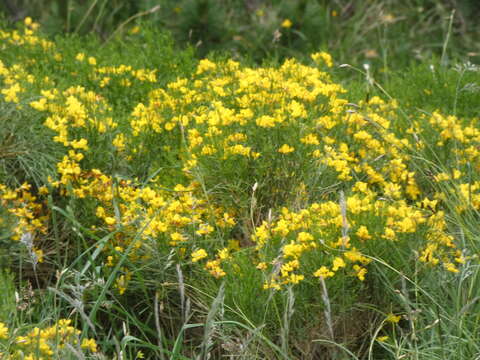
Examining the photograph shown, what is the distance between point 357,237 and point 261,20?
3.64 metres

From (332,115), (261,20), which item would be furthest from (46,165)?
(261,20)

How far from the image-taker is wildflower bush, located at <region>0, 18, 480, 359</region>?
2.58 meters

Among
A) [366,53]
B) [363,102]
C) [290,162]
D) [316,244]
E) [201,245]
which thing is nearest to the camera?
[316,244]

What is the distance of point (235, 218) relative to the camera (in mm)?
3146

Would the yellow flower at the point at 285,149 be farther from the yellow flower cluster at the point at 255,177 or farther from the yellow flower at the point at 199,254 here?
the yellow flower at the point at 199,254

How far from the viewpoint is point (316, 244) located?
2.62m

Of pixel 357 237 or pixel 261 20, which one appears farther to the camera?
pixel 261 20

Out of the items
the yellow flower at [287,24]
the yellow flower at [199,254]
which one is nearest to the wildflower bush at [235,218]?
the yellow flower at [199,254]

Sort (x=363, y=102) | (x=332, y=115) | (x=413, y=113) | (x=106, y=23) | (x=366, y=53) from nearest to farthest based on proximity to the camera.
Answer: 1. (x=332, y=115)
2. (x=363, y=102)
3. (x=413, y=113)
4. (x=366, y=53)
5. (x=106, y=23)

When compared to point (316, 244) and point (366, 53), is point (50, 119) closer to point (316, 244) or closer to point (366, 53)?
point (316, 244)

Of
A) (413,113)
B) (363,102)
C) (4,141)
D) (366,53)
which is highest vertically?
(4,141)

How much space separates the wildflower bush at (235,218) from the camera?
258 centimetres

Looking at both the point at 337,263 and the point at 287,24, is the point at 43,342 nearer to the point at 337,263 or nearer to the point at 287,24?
the point at 337,263

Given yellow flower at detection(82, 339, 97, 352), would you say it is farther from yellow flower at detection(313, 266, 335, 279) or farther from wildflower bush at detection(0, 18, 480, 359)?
yellow flower at detection(313, 266, 335, 279)
